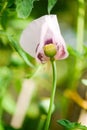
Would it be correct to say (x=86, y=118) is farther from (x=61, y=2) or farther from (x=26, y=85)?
(x=61, y=2)

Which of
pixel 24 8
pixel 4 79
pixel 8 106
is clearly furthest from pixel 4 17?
pixel 8 106

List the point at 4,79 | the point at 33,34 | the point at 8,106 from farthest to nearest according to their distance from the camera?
the point at 8,106 < the point at 4,79 < the point at 33,34

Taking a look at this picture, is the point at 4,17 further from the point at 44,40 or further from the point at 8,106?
the point at 8,106

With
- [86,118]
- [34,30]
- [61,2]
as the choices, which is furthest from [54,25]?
[61,2]

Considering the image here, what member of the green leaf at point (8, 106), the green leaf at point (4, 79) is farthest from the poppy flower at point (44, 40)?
the green leaf at point (8, 106)

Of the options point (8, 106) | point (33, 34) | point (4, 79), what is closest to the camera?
point (33, 34)

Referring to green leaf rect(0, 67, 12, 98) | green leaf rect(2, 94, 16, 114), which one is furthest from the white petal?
green leaf rect(2, 94, 16, 114)

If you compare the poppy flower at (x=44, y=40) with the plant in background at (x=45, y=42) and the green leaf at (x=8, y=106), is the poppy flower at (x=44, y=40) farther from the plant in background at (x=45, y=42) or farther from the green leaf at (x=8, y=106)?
the green leaf at (x=8, y=106)

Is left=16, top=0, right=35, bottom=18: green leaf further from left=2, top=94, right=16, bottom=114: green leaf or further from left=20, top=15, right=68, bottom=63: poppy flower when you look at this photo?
left=2, top=94, right=16, bottom=114: green leaf
